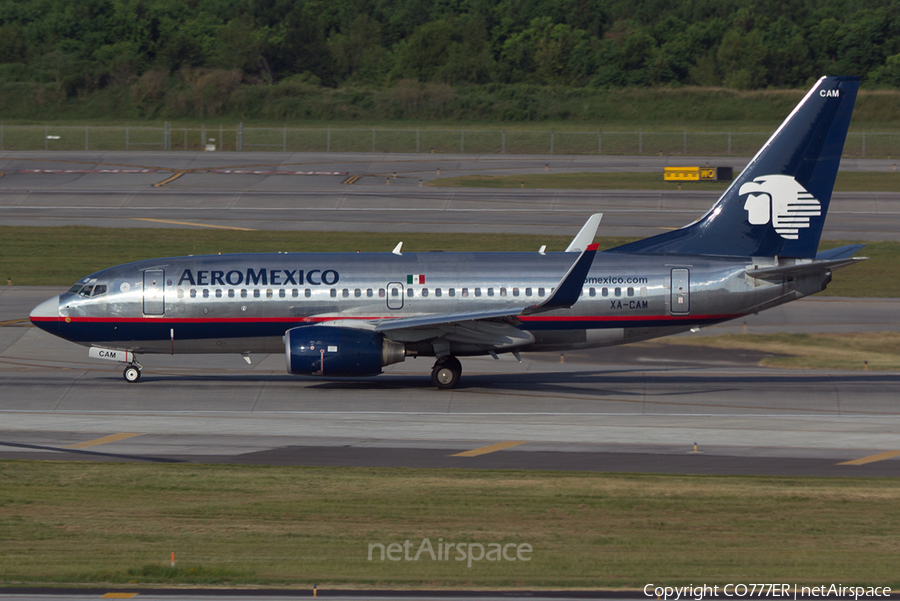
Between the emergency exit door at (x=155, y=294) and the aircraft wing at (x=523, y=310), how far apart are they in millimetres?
6690

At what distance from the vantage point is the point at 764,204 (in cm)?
3319

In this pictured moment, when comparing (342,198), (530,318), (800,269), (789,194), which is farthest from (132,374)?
(342,198)

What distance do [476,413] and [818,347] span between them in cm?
1491

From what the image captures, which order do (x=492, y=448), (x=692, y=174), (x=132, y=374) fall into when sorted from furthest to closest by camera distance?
(x=692, y=174) < (x=132, y=374) < (x=492, y=448)

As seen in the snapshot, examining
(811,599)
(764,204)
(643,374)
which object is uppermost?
(764,204)

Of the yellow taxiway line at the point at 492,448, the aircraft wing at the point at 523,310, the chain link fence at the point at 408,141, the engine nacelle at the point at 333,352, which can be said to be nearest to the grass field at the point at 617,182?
the chain link fence at the point at 408,141

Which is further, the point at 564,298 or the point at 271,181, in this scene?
the point at 271,181

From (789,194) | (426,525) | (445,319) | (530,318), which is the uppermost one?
(789,194)

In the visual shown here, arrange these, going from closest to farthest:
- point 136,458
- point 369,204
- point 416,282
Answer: point 136,458, point 416,282, point 369,204

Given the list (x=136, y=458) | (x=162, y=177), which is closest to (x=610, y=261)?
(x=136, y=458)

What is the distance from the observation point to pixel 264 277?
106 ft

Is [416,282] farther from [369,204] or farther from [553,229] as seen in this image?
[369,204]

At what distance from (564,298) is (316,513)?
40.2 ft

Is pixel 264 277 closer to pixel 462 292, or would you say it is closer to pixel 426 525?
pixel 462 292
